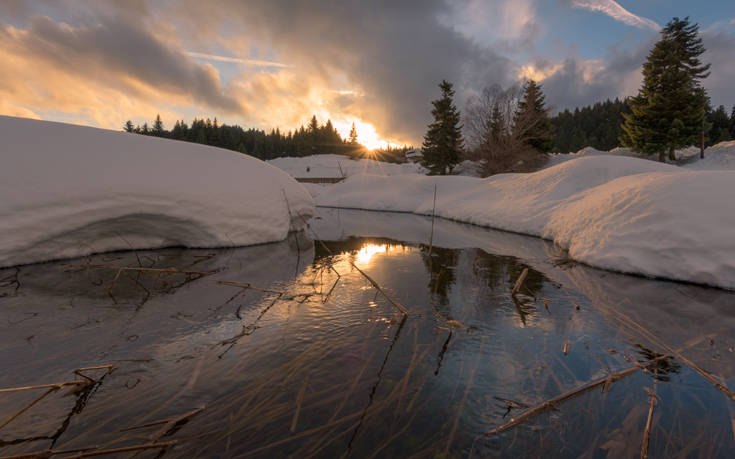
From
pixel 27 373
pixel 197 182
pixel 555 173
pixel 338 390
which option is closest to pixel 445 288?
pixel 338 390

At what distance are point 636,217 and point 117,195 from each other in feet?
31.0

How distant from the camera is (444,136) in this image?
30500 mm

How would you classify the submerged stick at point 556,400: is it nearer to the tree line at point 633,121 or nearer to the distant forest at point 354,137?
the tree line at point 633,121

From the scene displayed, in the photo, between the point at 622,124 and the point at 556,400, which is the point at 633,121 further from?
the point at 556,400

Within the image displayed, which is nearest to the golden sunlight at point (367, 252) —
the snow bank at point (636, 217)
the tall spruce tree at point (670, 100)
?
the snow bank at point (636, 217)

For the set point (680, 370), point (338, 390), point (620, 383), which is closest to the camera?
point (338, 390)

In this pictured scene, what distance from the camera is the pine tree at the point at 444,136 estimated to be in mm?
30531

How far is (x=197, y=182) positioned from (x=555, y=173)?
12.3 metres

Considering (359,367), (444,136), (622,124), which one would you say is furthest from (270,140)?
(359,367)

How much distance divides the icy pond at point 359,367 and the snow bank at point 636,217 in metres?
0.55

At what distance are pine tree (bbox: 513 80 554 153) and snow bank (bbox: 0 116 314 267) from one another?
2496 centimetres

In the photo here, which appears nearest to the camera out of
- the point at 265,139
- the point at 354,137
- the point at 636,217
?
the point at 636,217

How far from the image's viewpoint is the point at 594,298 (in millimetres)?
3846

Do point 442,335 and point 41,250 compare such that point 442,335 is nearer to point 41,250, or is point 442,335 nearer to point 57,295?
point 57,295
